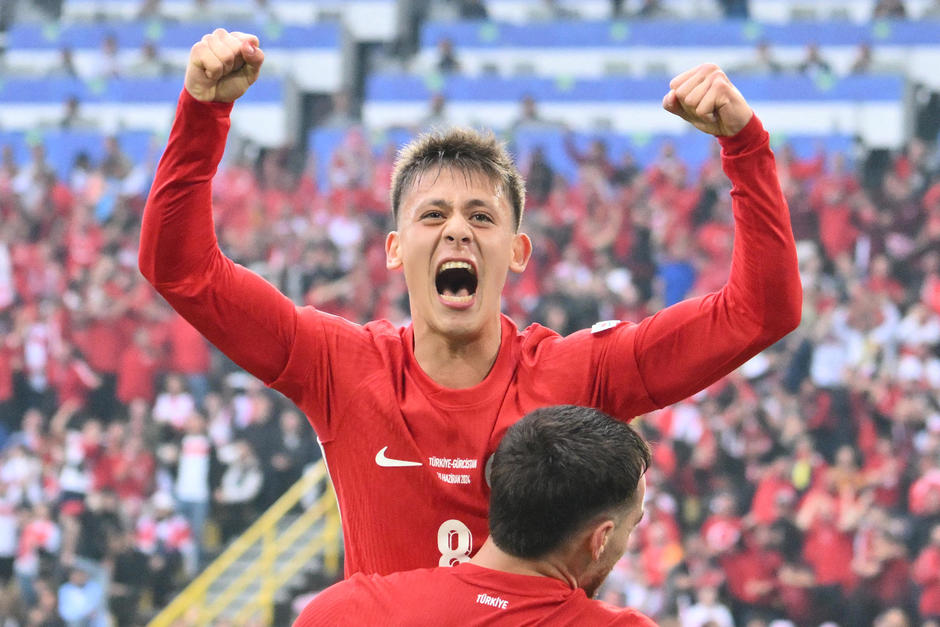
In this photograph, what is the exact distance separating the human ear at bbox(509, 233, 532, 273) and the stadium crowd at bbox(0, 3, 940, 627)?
21.9 ft

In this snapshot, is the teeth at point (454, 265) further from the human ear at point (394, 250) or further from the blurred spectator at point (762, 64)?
the blurred spectator at point (762, 64)

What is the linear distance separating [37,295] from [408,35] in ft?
28.3

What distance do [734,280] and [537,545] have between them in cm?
83

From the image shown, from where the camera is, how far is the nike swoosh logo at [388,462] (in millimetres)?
3398

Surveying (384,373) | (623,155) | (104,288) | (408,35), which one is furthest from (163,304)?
(384,373)

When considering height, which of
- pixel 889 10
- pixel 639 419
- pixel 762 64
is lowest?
pixel 639 419

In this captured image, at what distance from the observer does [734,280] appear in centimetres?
326

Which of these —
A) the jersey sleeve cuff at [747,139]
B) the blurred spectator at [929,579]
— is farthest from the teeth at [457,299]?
the blurred spectator at [929,579]

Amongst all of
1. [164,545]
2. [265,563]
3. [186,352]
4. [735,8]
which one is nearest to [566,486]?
[265,563]

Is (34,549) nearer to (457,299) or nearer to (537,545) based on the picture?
Result: (457,299)

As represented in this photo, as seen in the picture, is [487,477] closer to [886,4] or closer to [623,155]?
[623,155]

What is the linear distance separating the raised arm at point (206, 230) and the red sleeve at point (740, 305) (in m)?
0.90

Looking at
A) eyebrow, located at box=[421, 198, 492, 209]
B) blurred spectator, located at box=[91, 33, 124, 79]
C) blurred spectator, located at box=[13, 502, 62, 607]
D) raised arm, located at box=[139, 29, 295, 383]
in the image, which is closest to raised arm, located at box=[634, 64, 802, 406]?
eyebrow, located at box=[421, 198, 492, 209]

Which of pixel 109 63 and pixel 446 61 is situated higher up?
pixel 109 63
